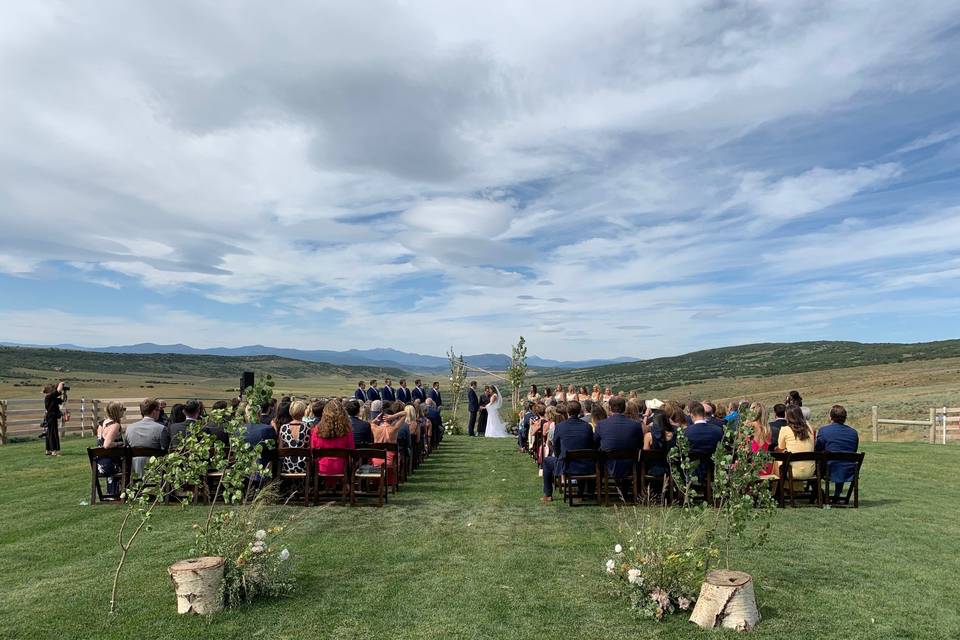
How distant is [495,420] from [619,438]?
12.2 m

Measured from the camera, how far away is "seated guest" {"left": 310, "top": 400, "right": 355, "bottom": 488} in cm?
903

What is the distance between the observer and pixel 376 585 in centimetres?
556

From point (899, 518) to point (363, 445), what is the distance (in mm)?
7324

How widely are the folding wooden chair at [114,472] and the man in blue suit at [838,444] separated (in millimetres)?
9602

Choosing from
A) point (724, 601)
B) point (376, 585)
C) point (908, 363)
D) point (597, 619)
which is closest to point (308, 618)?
point (376, 585)

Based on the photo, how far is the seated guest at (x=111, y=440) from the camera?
916 centimetres

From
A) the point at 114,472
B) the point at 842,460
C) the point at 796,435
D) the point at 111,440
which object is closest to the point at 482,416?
the point at 111,440

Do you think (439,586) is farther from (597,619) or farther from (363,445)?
(363,445)

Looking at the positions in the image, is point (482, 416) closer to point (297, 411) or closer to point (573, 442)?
point (297, 411)

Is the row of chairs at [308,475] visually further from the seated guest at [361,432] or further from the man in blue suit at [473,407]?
the man in blue suit at [473,407]

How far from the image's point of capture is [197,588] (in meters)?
4.82

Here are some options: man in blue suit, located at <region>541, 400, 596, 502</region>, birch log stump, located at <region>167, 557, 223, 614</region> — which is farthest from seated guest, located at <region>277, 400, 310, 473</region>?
birch log stump, located at <region>167, 557, 223, 614</region>

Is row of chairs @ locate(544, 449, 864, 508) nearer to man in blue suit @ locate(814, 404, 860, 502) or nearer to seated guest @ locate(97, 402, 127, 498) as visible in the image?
man in blue suit @ locate(814, 404, 860, 502)

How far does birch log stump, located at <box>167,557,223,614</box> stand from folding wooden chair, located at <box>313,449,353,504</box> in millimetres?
3880
